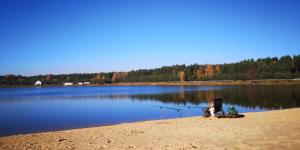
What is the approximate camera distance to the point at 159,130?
17062mm

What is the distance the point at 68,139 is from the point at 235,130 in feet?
27.4

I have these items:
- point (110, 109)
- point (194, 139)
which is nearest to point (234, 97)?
point (110, 109)

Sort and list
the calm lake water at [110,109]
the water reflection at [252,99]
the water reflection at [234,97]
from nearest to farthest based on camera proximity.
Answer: the calm lake water at [110,109]
the water reflection at [252,99]
the water reflection at [234,97]

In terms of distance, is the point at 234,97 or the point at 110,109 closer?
the point at 110,109

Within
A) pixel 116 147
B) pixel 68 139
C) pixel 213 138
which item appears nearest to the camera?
pixel 116 147

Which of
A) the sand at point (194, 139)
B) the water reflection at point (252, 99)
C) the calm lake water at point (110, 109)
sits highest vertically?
the sand at point (194, 139)

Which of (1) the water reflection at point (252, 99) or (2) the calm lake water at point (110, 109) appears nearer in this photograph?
(2) the calm lake water at point (110, 109)

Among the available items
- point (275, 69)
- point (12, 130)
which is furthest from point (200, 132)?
point (275, 69)

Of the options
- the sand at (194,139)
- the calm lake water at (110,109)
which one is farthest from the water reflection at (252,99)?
the sand at (194,139)

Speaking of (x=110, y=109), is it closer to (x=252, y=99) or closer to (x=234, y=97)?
(x=252, y=99)

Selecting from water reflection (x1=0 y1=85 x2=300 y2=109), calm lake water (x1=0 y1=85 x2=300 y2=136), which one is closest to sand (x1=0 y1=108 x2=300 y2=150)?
calm lake water (x1=0 y1=85 x2=300 y2=136)

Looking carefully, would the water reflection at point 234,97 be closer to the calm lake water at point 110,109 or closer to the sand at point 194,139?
the calm lake water at point 110,109

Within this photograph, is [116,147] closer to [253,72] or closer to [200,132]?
[200,132]

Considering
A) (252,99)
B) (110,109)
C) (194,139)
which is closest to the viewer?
(194,139)
